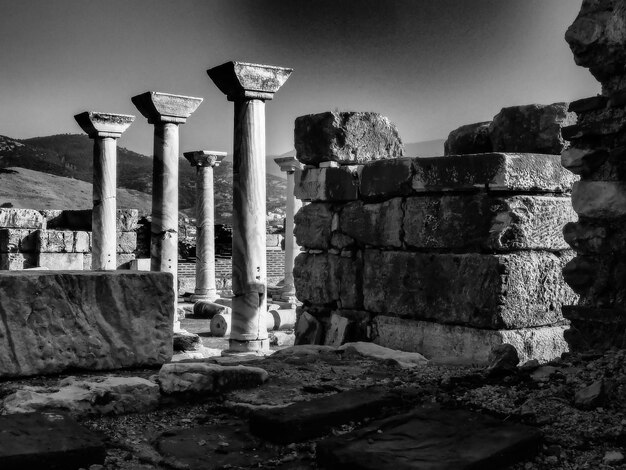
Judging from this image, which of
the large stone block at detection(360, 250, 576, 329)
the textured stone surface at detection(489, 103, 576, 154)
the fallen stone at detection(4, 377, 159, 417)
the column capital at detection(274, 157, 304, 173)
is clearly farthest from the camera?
the column capital at detection(274, 157, 304, 173)

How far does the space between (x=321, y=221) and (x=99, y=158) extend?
8.86 m

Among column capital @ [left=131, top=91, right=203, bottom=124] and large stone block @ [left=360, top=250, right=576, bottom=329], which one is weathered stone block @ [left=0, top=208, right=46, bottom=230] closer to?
column capital @ [left=131, top=91, right=203, bottom=124]

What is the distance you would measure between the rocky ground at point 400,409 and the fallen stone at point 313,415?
0.09 ft

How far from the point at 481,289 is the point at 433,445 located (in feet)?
9.82

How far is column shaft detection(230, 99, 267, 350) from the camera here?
10047mm

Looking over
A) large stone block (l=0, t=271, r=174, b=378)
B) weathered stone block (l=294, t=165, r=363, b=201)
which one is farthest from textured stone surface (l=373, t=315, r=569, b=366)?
large stone block (l=0, t=271, r=174, b=378)

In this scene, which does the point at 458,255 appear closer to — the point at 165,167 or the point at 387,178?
the point at 387,178

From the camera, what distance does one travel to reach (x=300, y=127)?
7547 mm

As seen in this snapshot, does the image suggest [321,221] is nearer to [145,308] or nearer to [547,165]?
[547,165]

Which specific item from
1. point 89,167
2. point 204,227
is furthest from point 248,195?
point 89,167

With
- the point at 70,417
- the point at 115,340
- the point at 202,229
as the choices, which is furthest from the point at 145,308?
the point at 202,229

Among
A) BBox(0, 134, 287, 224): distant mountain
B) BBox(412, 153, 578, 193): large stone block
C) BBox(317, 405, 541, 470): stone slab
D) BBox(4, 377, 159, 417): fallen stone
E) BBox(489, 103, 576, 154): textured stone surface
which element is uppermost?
BBox(0, 134, 287, 224): distant mountain

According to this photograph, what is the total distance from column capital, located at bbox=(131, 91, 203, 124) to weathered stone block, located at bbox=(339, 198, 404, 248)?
733 cm

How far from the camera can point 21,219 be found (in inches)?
672
